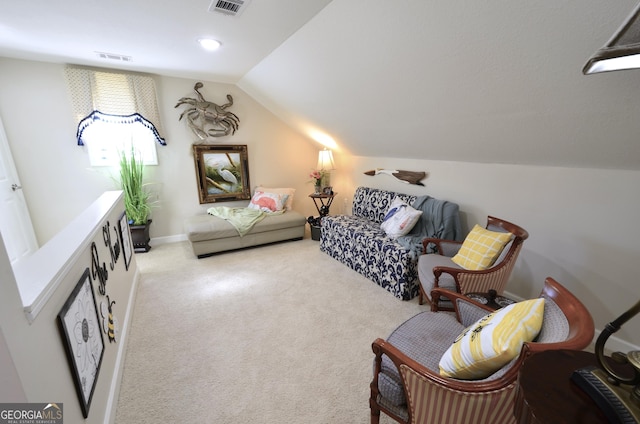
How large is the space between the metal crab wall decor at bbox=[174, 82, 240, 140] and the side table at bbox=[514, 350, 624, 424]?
4113 mm

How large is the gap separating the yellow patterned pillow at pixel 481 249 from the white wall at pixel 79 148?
10.5 feet

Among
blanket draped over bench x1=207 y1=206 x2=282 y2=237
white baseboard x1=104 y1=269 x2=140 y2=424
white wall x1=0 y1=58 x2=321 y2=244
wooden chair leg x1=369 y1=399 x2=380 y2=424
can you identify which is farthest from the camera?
blanket draped over bench x1=207 y1=206 x2=282 y2=237

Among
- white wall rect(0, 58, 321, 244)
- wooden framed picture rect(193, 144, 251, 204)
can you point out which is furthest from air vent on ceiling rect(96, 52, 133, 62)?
wooden framed picture rect(193, 144, 251, 204)

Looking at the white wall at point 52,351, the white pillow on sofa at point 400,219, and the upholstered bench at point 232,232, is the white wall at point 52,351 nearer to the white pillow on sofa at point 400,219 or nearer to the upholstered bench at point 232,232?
the upholstered bench at point 232,232

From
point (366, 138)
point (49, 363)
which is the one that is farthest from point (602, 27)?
point (49, 363)

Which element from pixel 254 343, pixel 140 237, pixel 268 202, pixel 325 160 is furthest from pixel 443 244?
pixel 140 237

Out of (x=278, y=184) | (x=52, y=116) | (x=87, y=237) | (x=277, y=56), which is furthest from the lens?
(x=278, y=184)

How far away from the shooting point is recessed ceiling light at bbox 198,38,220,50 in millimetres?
2289

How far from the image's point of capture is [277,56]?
2588 millimetres

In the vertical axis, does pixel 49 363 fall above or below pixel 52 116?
below

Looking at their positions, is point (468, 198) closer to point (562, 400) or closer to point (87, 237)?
point (562, 400)

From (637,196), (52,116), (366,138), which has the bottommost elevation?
(637,196)

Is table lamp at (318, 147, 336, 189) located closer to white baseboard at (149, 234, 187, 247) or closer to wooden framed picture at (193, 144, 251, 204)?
wooden framed picture at (193, 144, 251, 204)

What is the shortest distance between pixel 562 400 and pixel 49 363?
152cm
